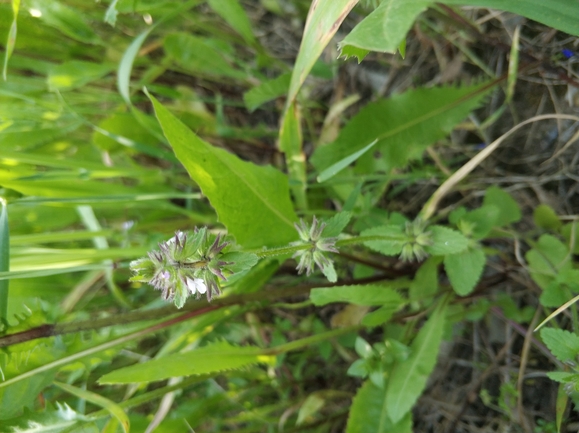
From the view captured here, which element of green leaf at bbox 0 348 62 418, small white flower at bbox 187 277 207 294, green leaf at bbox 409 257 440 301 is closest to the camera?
small white flower at bbox 187 277 207 294

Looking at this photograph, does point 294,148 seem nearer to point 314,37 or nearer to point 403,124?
point 403,124

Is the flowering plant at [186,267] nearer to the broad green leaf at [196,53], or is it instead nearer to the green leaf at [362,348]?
the green leaf at [362,348]

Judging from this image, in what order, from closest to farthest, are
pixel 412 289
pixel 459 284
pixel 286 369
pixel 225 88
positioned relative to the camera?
pixel 459 284, pixel 412 289, pixel 286 369, pixel 225 88

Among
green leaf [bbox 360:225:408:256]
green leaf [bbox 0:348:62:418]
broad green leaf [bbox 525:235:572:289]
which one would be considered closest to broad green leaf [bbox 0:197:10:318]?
green leaf [bbox 0:348:62:418]

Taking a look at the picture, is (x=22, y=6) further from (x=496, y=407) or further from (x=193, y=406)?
(x=496, y=407)

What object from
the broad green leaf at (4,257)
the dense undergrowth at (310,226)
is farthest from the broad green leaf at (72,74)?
the broad green leaf at (4,257)

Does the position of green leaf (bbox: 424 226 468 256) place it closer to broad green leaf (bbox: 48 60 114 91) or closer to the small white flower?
the small white flower

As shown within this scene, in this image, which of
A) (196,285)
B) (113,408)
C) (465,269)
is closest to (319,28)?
(196,285)

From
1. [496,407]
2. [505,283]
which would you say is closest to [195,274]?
[505,283]
